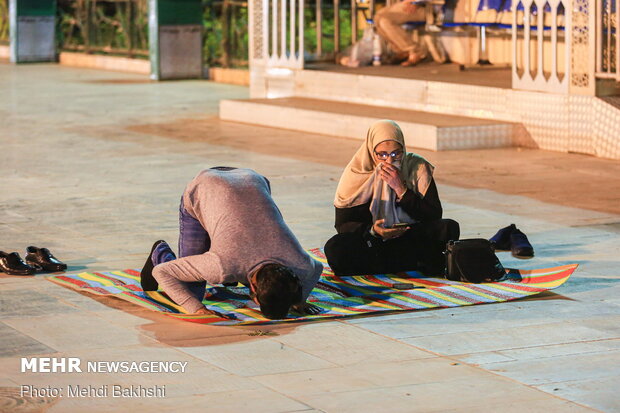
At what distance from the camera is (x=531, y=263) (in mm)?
7469

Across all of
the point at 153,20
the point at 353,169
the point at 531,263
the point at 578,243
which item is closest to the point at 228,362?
the point at 353,169

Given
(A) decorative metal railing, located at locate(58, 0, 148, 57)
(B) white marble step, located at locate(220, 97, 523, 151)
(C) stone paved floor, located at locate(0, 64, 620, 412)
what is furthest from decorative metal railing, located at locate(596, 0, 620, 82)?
(A) decorative metal railing, located at locate(58, 0, 148, 57)

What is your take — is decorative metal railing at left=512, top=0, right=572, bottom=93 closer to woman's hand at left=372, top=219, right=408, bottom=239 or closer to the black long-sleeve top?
the black long-sleeve top

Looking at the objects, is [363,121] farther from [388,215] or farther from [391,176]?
[391,176]

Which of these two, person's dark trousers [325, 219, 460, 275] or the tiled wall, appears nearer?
person's dark trousers [325, 219, 460, 275]

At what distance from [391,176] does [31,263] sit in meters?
2.02

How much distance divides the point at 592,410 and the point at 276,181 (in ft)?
20.8

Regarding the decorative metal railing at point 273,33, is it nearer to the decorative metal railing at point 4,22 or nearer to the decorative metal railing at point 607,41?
the decorative metal railing at point 607,41

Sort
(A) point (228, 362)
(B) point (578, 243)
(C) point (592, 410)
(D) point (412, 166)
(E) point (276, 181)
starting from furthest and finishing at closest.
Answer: (E) point (276, 181) < (B) point (578, 243) < (D) point (412, 166) < (A) point (228, 362) < (C) point (592, 410)

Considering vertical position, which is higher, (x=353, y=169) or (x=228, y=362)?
(x=353, y=169)

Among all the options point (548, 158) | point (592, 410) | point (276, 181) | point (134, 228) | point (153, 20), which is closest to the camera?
point (592, 410)

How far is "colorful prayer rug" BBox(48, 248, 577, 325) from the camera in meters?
6.30

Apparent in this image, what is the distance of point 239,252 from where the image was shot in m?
6.07

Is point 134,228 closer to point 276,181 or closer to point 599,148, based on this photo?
point 276,181
